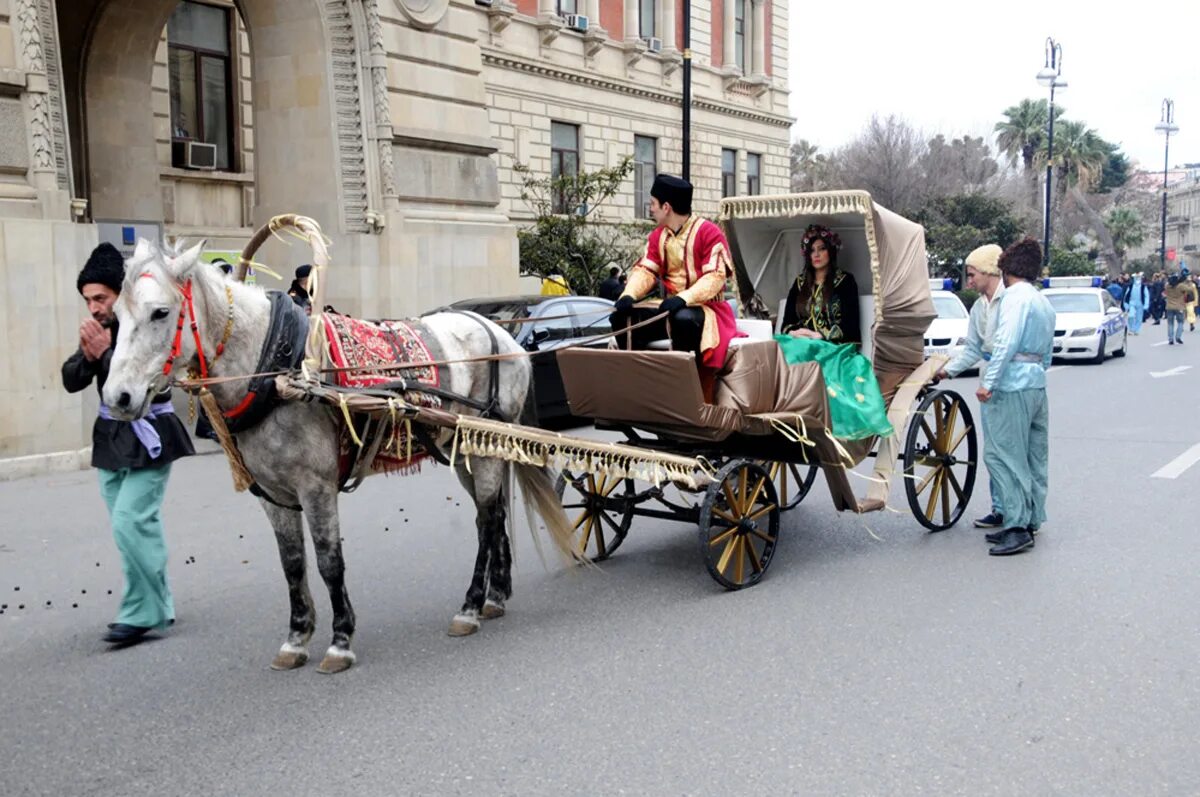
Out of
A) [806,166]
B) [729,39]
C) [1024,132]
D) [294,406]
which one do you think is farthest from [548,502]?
[1024,132]

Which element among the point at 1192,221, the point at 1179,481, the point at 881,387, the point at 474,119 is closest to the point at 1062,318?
the point at 474,119

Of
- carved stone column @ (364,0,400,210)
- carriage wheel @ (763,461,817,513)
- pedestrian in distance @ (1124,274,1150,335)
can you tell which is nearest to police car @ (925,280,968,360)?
carved stone column @ (364,0,400,210)

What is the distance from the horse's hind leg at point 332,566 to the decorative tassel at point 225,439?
14.0 inches

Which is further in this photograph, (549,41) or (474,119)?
(549,41)

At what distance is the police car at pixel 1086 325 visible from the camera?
73.2 ft

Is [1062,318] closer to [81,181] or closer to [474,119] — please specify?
[474,119]

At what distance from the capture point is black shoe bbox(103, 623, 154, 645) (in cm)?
595

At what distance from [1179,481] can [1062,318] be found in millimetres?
14082

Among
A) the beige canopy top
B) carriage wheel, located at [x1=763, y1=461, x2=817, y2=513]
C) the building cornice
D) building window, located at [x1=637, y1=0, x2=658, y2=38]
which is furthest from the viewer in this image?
building window, located at [x1=637, y1=0, x2=658, y2=38]

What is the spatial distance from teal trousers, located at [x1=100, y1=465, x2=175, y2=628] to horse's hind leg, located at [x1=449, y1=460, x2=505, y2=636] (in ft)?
5.13

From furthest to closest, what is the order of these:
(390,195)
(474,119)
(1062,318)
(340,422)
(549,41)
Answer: (549,41), (1062,318), (474,119), (390,195), (340,422)

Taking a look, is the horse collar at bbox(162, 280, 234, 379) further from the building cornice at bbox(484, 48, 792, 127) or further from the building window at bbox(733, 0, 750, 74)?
the building window at bbox(733, 0, 750, 74)

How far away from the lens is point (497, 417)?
648 centimetres

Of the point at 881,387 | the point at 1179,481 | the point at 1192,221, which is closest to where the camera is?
the point at 881,387
